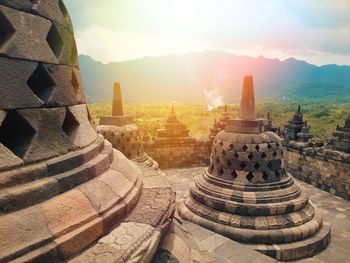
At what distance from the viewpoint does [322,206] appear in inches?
372

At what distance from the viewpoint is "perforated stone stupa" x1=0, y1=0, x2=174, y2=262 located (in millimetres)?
1841

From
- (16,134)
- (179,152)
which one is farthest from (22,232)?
(179,152)

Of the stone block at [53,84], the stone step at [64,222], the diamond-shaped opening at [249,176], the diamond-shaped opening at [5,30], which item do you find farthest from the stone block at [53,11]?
the diamond-shaped opening at [249,176]

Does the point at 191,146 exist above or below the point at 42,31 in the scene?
below

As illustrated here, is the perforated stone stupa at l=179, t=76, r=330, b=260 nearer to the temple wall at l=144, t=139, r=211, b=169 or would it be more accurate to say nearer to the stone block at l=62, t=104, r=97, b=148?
the stone block at l=62, t=104, r=97, b=148

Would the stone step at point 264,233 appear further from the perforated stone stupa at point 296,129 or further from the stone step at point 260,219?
the perforated stone stupa at point 296,129

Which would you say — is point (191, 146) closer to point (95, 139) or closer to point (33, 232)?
point (95, 139)

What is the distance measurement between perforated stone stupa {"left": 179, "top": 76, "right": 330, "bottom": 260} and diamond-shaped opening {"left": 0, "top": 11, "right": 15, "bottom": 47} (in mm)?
5758

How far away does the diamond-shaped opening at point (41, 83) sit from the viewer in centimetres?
229

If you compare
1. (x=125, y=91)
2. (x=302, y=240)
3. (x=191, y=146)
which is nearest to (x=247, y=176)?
(x=302, y=240)

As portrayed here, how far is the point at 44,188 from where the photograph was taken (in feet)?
6.68

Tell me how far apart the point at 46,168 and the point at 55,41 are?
1.22 meters

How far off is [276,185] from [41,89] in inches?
237

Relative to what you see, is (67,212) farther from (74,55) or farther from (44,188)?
(74,55)
